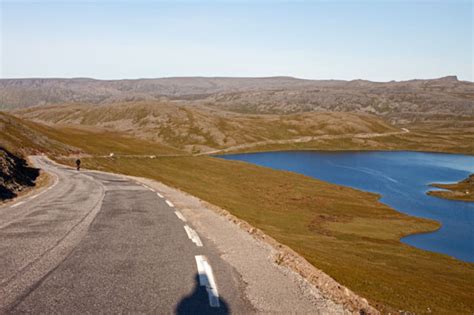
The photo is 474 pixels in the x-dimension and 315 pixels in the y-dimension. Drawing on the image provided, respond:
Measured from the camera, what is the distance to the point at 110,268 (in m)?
10.9

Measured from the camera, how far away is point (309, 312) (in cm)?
863

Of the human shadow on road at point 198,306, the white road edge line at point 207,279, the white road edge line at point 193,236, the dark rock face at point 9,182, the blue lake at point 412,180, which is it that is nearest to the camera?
the human shadow on road at point 198,306

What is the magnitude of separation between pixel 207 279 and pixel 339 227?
176ft

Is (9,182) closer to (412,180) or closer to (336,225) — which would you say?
(336,225)

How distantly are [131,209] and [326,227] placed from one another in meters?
42.3

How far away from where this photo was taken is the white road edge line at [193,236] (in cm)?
1476

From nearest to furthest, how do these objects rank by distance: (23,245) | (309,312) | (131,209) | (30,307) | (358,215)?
1. (30,307)
2. (309,312)
3. (23,245)
4. (131,209)
5. (358,215)

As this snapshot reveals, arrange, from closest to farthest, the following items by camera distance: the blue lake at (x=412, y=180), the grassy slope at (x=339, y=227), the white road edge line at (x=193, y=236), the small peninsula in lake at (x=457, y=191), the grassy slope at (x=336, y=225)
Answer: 1. the white road edge line at (x=193, y=236)
2. the grassy slope at (x=339, y=227)
3. the grassy slope at (x=336, y=225)
4. the blue lake at (x=412, y=180)
5. the small peninsula in lake at (x=457, y=191)

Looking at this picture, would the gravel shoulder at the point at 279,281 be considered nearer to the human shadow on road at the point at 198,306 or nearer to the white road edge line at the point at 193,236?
the white road edge line at the point at 193,236

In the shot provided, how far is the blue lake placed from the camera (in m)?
64.0

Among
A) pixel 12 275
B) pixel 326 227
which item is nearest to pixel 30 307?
pixel 12 275

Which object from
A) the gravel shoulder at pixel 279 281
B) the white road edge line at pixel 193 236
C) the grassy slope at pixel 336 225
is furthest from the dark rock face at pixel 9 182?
the grassy slope at pixel 336 225

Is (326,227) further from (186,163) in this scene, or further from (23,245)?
(186,163)

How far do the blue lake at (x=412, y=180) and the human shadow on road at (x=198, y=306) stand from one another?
5767 cm
